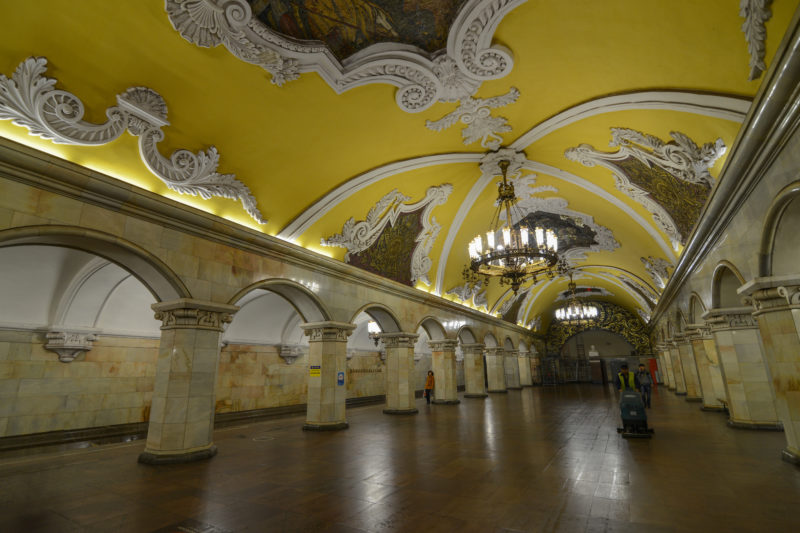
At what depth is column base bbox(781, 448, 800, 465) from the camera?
4.53 meters

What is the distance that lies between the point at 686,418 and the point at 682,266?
3.53 metres

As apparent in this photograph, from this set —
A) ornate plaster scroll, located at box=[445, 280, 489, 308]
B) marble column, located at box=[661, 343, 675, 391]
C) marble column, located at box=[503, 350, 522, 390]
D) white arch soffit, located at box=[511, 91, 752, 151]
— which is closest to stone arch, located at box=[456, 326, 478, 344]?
ornate plaster scroll, located at box=[445, 280, 489, 308]

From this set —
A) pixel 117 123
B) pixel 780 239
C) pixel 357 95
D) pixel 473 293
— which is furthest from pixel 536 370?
pixel 117 123

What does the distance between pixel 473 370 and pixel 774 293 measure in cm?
1166

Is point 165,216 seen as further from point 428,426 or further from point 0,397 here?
point 428,426

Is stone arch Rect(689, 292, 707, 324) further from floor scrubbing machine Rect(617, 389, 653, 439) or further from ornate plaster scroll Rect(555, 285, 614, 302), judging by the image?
ornate plaster scroll Rect(555, 285, 614, 302)

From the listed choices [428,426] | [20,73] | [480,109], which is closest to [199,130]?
[20,73]

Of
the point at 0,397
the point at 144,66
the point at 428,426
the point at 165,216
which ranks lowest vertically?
the point at 428,426

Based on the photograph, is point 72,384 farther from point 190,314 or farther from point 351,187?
point 351,187

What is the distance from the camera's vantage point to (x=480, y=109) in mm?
6801

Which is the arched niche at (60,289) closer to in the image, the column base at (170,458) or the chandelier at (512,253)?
A: the column base at (170,458)

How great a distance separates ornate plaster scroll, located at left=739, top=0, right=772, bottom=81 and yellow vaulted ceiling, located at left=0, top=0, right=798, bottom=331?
2.2 inches

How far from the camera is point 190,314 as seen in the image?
19.0 ft

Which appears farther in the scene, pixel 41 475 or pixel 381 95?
pixel 381 95
